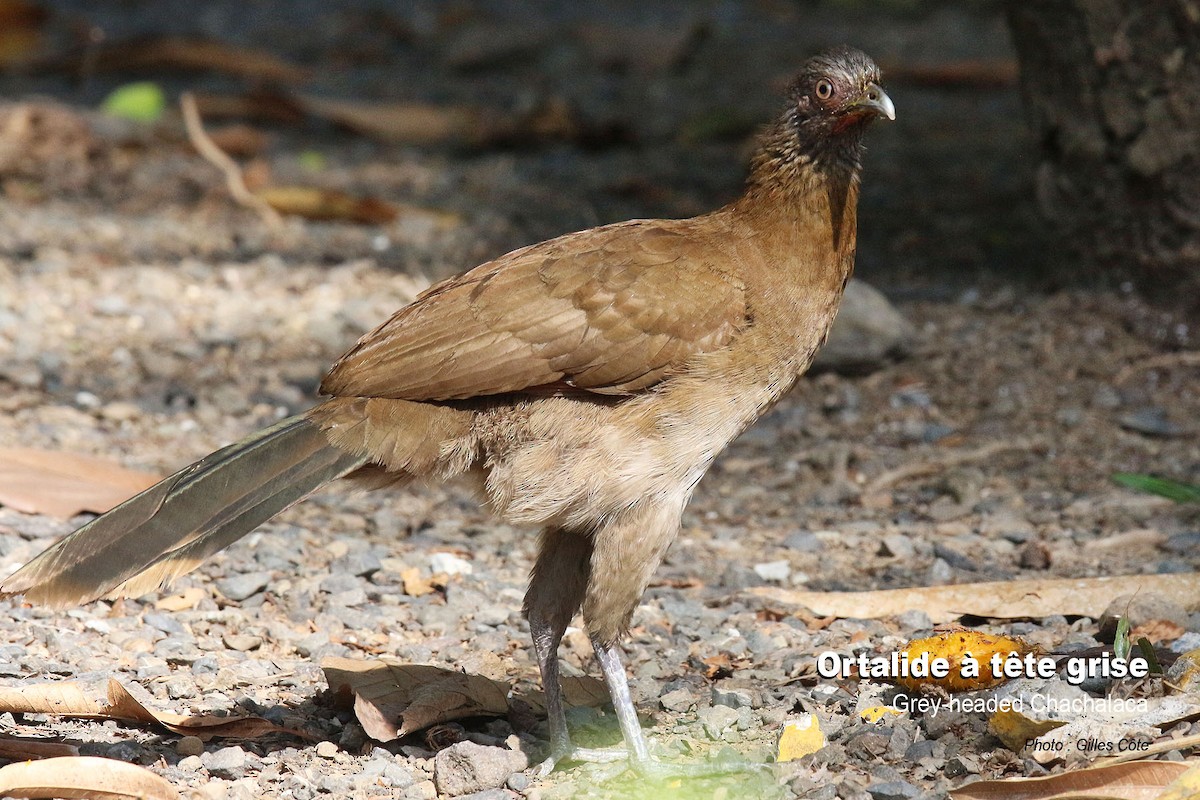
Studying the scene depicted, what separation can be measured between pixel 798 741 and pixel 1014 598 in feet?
3.47

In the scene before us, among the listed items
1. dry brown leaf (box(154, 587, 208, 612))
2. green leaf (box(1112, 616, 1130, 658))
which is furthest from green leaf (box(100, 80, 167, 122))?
A: green leaf (box(1112, 616, 1130, 658))

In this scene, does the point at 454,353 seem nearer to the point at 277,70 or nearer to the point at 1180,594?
the point at 1180,594

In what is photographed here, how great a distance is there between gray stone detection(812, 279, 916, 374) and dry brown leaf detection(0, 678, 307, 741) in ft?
11.5

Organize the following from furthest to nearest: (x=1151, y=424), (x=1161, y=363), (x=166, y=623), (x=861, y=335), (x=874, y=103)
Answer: (x=861, y=335)
(x=1161, y=363)
(x=1151, y=424)
(x=166, y=623)
(x=874, y=103)

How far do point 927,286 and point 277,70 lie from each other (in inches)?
213

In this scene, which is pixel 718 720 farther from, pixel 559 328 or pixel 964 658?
pixel 559 328

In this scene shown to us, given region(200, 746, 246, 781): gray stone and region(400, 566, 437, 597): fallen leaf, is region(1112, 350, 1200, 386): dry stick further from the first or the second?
region(200, 746, 246, 781): gray stone

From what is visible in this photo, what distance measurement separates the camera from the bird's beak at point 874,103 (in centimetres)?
404

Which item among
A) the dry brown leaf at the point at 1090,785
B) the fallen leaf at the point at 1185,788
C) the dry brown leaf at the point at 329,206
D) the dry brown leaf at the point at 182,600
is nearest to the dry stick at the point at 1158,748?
the dry brown leaf at the point at 1090,785

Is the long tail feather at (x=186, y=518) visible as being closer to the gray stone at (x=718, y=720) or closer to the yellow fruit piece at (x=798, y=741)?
the gray stone at (x=718, y=720)

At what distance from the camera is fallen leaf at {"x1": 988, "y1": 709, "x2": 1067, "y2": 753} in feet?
11.3

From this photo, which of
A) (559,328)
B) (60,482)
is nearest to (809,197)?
(559,328)

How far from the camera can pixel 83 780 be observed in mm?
3322

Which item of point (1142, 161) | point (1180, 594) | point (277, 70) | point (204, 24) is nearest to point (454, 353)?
point (1180, 594)
